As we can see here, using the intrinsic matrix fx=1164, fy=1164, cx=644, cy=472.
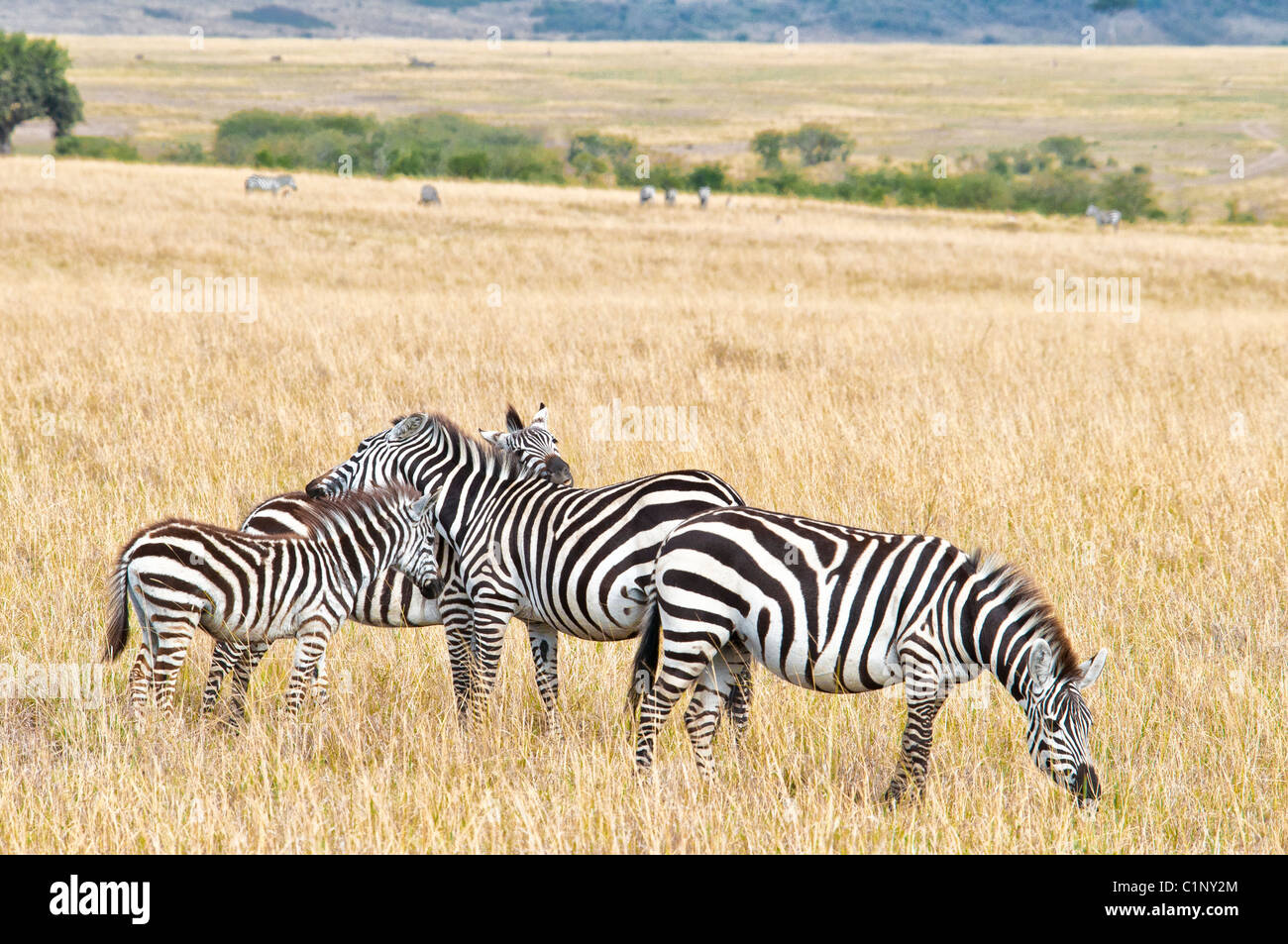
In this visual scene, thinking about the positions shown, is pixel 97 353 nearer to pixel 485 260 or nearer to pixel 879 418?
pixel 879 418

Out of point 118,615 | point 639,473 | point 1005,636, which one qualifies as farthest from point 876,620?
point 639,473

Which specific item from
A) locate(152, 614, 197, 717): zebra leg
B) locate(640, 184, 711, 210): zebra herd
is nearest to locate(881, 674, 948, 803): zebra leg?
locate(152, 614, 197, 717): zebra leg

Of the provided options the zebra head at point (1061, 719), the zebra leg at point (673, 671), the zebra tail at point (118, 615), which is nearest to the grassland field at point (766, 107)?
the zebra head at point (1061, 719)

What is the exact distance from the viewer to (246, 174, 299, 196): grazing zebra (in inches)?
1529

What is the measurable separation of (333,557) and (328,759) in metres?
0.85

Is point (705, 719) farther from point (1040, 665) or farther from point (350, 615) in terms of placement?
point (350, 615)

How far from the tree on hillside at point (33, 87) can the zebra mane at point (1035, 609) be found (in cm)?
8482

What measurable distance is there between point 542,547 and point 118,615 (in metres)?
1.79

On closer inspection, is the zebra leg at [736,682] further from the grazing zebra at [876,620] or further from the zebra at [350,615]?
the zebra at [350,615]

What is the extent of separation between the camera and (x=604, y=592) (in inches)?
187

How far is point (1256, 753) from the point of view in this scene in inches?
Answer: 195

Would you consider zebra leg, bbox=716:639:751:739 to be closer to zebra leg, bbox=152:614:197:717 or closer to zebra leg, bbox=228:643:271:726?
zebra leg, bbox=228:643:271:726

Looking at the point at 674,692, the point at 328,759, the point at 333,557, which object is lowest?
the point at 328,759
